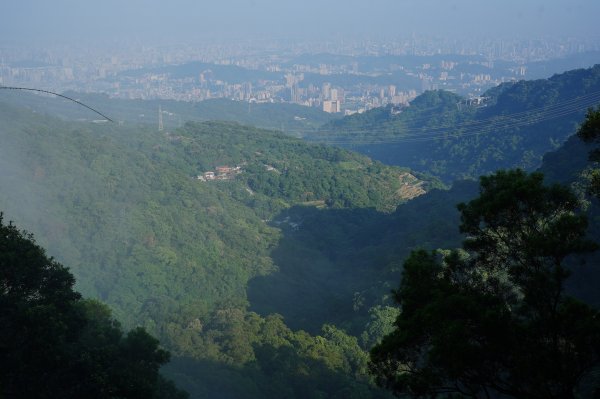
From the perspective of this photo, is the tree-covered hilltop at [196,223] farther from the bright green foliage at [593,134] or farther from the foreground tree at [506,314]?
the bright green foliage at [593,134]

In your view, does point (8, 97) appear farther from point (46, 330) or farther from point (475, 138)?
point (46, 330)

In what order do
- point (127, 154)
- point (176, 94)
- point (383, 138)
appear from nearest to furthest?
point (127, 154) < point (383, 138) < point (176, 94)

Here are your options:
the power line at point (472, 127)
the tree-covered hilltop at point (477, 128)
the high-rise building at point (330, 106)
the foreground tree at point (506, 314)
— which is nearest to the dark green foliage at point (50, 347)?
the foreground tree at point (506, 314)

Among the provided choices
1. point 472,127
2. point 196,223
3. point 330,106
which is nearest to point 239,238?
point 196,223

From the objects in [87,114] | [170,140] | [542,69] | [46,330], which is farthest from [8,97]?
[542,69]

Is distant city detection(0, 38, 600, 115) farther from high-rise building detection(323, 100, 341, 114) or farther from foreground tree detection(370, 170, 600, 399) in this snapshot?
foreground tree detection(370, 170, 600, 399)

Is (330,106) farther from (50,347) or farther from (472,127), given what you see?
(50,347)
